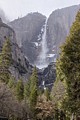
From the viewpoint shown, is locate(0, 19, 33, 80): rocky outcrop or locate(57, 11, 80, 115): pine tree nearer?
locate(57, 11, 80, 115): pine tree

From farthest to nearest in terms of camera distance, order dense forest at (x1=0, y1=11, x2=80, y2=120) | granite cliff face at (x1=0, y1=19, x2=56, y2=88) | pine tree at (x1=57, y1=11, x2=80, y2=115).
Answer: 1. granite cliff face at (x1=0, y1=19, x2=56, y2=88)
2. dense forest at (x1=0, y1=11, x2=80, y2=120)
3. pine tree at (x1=57, y1=11, x2=80, y2=115)

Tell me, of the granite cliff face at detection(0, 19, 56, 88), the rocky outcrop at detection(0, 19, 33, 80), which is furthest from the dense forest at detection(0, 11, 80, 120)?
the granite cliff face at detection(0, 19, 56, 88)

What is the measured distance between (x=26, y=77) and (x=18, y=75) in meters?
8.47

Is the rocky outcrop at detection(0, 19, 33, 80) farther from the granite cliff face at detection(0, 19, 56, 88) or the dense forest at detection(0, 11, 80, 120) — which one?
the dense forest at detection(0, 11, 80, 120)

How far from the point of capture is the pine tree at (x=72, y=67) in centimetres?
3341

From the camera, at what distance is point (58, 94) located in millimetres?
50938

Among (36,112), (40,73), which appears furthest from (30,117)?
(40,73)

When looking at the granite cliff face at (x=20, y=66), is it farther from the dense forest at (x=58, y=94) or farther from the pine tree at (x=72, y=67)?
the pine tree at (x=72, y=67)

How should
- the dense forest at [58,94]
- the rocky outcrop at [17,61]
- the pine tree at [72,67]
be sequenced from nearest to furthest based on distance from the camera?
the pine tree at [72,67] < the dense forest at [58,94] < the rocky outcrop at [17,61]

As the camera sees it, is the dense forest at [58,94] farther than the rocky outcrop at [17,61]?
No

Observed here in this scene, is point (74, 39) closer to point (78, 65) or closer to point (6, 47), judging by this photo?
point (78, 65)

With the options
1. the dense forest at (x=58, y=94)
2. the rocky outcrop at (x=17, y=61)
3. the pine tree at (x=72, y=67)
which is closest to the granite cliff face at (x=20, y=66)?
the rocky outcrop at (x=17, y=61)

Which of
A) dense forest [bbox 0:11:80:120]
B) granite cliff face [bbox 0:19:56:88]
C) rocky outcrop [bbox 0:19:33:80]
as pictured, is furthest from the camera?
granite cliff face [bbox 0:19:56:88]

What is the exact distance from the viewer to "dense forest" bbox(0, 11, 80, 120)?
111ft
